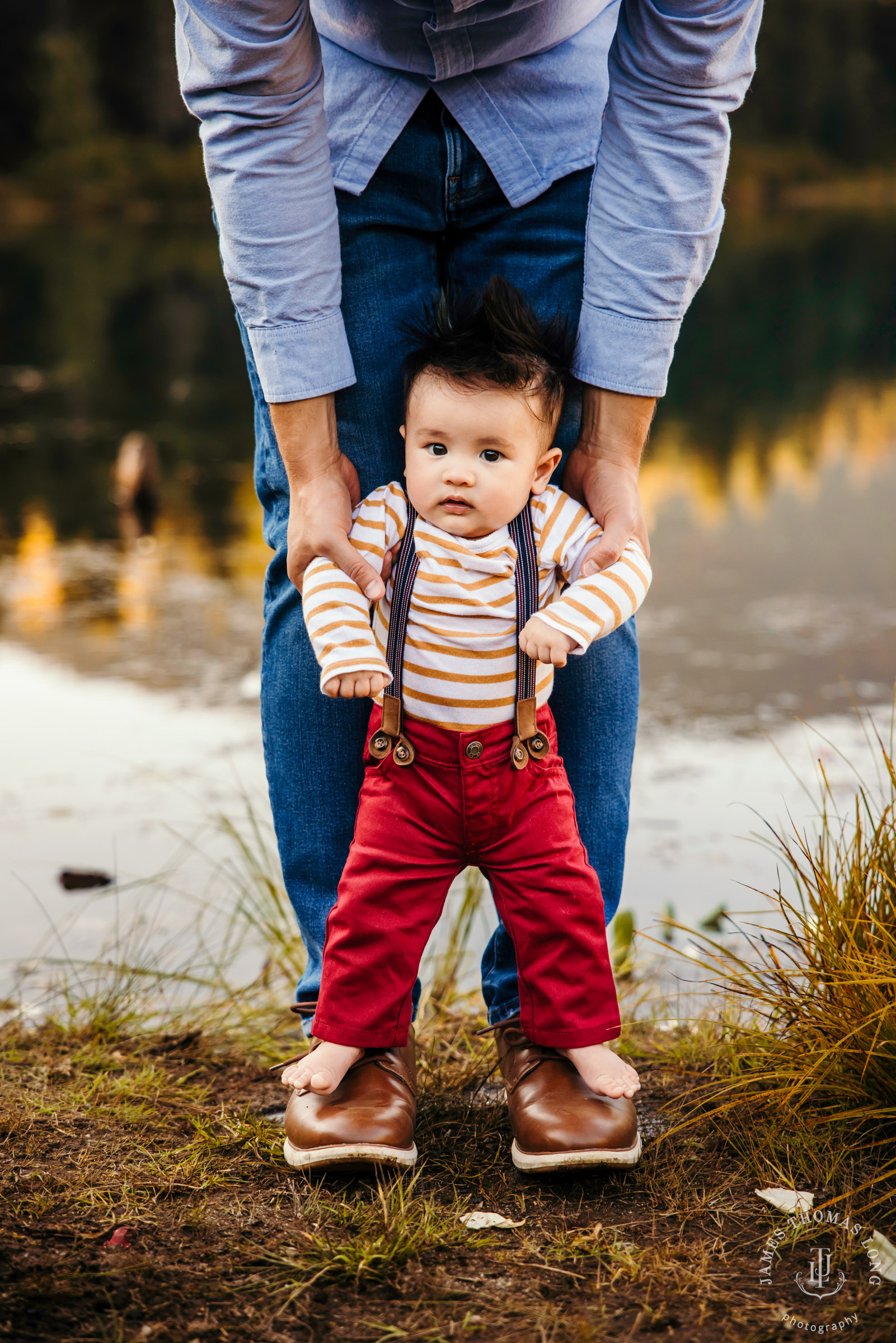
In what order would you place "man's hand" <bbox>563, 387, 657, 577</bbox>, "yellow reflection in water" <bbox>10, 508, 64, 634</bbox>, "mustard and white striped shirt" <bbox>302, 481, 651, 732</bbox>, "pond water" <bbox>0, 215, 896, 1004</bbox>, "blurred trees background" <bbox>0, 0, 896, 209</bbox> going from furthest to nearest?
1. "blurred trees background" <bbox>0, 0, 896, 209</bbox>
2. "yellow reflection in water" <bbox>10, 508, 64, 634</bbox>
3. "pond water" <bbox>0, 215, 896, 1004</bbox>
4. "man's hand" <bbox>563, 387, 657, 577</bbox>
5. "mustard and white striped shirt" <bbox>302, 481, 651, 732</bbox>

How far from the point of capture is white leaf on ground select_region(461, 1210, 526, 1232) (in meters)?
1.35

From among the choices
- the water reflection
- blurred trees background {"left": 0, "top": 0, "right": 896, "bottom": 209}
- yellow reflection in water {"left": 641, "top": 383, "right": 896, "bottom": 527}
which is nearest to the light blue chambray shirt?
the water reflection

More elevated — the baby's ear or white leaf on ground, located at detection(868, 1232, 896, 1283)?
the baby's ear

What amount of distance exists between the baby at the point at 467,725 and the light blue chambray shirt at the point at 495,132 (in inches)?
5.9

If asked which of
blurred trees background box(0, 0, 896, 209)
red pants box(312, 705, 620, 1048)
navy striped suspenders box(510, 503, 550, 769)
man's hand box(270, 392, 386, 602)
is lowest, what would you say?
red pants box(312, 705, 620, 1048)

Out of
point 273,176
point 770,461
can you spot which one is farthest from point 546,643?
point 770,461

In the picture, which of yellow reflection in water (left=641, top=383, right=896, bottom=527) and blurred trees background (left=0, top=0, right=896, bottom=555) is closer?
yellow reflection in water (left=641, top=383, right=896, bottom=527)

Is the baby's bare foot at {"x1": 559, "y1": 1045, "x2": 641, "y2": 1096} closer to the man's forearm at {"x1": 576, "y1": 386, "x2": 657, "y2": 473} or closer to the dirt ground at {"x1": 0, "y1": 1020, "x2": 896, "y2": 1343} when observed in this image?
the dirt ground at {"x1": 0, "y1": 1020, "x2": 896, "y2": 1343}

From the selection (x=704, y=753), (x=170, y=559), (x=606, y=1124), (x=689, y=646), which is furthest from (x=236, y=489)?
(x=606, y=1124)

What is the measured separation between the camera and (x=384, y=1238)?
1297 mm

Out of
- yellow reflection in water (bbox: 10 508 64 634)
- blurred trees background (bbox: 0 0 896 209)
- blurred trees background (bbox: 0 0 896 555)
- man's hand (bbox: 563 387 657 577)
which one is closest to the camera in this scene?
man's hand (bbox: 563 387 657 577)

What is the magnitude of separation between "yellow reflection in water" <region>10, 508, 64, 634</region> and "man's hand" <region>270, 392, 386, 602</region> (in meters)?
2.61

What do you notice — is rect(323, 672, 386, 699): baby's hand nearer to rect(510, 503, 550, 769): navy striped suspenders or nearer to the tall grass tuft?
rect(510, 503, 550, 769): navy striped suspenders

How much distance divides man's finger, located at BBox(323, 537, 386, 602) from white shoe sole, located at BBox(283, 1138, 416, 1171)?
62 cm
